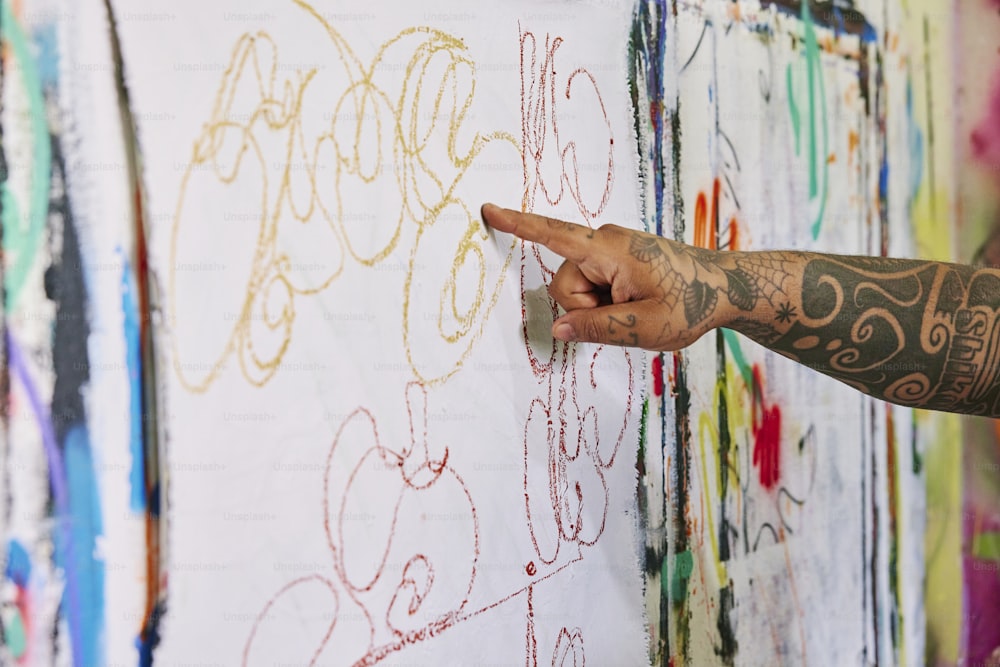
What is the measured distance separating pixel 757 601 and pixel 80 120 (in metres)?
1.25

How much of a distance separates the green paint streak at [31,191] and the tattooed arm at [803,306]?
0.47 meters

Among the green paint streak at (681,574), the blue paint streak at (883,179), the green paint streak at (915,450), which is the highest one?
the blue paint streak at (883,179)

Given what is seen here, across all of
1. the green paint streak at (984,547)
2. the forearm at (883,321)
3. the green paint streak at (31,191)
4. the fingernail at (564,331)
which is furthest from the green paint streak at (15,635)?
the green paint streak at (984,547)

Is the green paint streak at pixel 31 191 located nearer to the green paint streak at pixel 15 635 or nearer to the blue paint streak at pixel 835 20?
the green paint streak at pixel 15 635

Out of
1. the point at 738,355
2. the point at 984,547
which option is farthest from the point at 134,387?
the point at 984,547

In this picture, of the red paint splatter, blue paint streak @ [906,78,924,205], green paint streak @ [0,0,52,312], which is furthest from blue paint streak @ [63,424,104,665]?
blue paint streak @ [906,78,924,205]

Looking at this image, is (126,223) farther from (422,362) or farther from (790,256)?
(790,256)

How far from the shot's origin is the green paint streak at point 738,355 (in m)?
1.40

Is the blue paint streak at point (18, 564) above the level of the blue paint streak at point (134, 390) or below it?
below

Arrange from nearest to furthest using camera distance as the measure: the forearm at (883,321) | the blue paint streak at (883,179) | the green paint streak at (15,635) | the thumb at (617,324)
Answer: the green paint streak at (15,635)
the thumb at (617,324)
the forearm at (883,321)
the blue paint streak at (883,179)

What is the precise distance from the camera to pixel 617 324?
0.94m

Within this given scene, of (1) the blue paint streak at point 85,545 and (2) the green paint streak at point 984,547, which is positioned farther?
(2) the green paint streak at point 984,547

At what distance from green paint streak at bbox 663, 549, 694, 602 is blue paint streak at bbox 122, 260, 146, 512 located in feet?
2.78

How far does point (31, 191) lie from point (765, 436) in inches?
47.6
